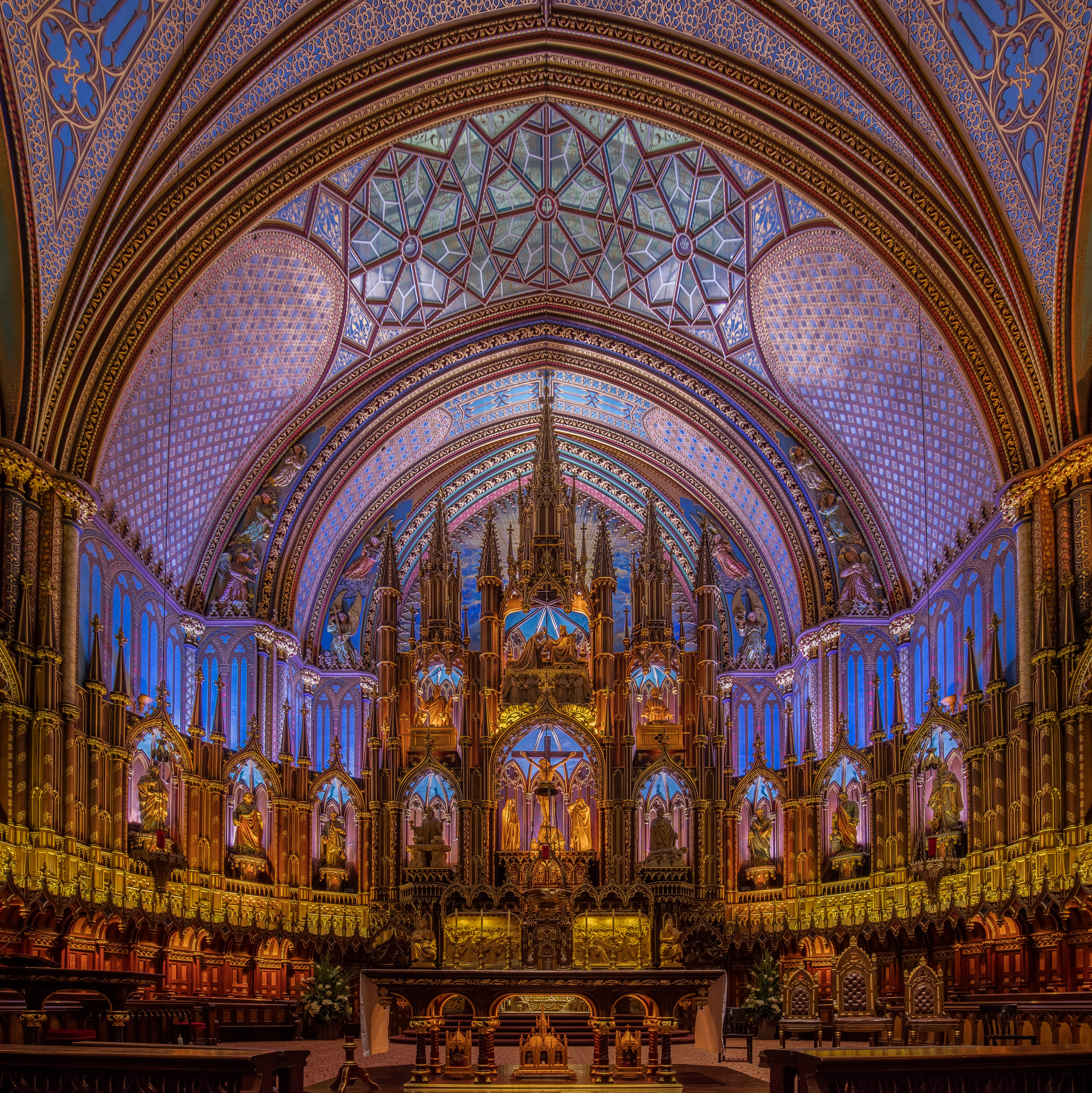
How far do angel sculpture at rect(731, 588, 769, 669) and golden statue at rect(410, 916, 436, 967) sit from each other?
9.92 m

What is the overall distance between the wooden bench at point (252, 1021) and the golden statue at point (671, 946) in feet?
24.8

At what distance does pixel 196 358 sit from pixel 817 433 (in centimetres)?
1335

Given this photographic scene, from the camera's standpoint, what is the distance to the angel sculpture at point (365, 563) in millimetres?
33500

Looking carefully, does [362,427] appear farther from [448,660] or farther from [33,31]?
[33,31]

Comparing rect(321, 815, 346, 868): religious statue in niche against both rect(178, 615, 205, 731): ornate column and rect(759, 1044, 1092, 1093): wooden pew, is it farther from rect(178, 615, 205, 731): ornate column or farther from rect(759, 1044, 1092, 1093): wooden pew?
rect(759, 1044, 1092, 1093): wooden pew

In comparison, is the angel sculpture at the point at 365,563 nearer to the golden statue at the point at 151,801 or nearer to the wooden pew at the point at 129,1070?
the golden statue at the point at 151,801

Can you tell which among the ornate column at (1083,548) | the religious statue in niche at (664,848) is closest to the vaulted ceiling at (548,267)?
the ornate column at (1083,548)

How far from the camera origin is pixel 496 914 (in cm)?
2823

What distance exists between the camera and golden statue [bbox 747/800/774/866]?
95.2 feet

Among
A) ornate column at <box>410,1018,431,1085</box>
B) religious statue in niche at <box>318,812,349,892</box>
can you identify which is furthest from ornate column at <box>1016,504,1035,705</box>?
religious statue in niche at <box>318,812,349,892</box>

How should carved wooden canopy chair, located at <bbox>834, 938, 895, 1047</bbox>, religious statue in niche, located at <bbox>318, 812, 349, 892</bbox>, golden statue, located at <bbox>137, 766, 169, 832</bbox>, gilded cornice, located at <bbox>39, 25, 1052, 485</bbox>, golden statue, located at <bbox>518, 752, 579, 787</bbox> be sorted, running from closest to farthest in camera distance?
carved wooden canopy chair, located at <bbox>834, 938, 895, 1047</bbox> → gilded cornice, located at <bbox>39, 25, 1052, 485</bbox> → golden statue, located at <bbox>137, 766, 169, 832</bbox> → religious statue in niche, located at <bbox>318, 812, 349, 892</bbox> → golden statue, located at <bbox>518, 752, 579, 787</bbox>

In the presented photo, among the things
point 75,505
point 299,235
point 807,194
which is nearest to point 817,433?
point 807,194

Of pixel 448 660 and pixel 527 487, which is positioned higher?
pixel 527 487

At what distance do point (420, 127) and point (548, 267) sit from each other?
245 inches
